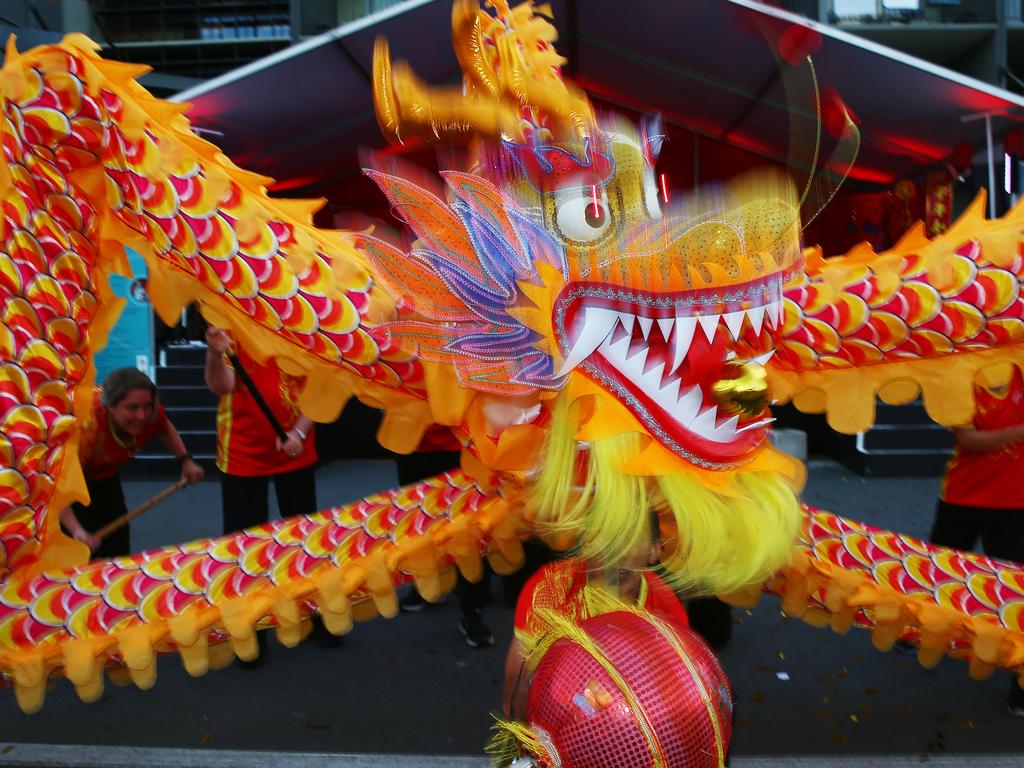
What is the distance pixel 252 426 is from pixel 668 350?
196 centimetres

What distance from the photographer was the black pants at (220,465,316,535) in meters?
2.73

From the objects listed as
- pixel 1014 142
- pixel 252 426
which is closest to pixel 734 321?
pixel 252 426

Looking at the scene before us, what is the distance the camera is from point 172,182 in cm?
127

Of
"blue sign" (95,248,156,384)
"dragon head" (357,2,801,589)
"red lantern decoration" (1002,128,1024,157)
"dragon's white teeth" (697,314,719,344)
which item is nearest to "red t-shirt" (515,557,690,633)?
"dragon head" (357,2,801,589)

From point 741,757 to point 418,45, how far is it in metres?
4.10

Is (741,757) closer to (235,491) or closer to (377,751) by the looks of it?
(377,751)

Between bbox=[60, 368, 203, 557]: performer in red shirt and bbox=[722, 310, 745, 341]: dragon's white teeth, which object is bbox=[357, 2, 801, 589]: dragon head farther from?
bbox=[60, 368, 203, 557]: performer in red shirt

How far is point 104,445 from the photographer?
8.46ft

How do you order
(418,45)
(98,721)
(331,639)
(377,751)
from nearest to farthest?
(377,751), (98,721), (331,639), (418,45)

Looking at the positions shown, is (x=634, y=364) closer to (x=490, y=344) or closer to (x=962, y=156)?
(x=490, y=344)

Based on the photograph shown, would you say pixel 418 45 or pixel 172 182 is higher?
pixel 418 45

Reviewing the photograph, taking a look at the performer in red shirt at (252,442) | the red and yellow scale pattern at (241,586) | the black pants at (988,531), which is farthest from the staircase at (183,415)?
the black pants at (988,531)

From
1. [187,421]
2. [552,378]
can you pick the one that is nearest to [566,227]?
[552,378]

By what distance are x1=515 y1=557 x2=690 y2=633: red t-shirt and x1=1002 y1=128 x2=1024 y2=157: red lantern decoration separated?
4390 mm
